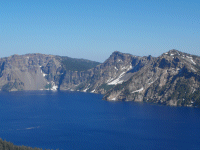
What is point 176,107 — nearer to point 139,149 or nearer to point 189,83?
point 189,83

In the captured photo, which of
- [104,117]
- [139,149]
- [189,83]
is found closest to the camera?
[139,149]

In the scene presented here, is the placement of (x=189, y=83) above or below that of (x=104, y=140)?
above

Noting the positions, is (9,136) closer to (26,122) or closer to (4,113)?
(26,122)

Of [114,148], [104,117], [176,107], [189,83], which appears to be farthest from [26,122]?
[189,83]

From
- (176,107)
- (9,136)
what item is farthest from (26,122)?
(176,107)

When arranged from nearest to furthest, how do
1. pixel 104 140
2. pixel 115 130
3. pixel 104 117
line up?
pixel 104 140 → pixel 115 130 → pixel 104 117

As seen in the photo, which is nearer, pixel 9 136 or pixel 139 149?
pixel 139 149
